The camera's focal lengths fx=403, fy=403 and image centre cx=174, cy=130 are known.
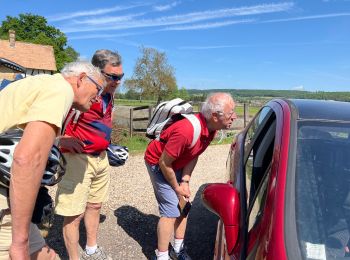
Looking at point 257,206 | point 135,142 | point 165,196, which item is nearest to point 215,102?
point 165,196

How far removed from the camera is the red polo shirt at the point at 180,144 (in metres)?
3.23

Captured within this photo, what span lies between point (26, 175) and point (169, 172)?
179 centimetres

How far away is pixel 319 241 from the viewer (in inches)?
61.4

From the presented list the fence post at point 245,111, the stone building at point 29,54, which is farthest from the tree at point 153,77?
the fence post at point 245,111

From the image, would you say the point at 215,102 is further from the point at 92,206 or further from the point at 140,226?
the point at 140,226

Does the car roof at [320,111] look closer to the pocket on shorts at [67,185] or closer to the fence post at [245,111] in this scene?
the pocket on shorts at [67,185]

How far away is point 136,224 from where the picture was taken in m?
4.93

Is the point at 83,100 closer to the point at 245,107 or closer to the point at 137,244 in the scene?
the point at 137,244

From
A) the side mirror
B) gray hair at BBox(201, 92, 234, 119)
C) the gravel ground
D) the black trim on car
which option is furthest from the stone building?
the black trim on car

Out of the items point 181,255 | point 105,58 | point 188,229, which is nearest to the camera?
point 105,58

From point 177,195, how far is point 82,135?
1013 mm

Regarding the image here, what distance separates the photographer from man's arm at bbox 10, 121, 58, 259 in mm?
1715

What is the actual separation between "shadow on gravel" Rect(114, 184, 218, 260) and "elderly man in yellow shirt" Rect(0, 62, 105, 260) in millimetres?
2374

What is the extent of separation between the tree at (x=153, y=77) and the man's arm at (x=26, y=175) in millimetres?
45754
